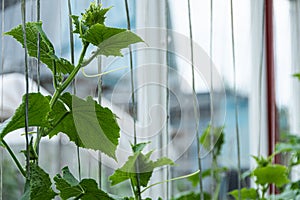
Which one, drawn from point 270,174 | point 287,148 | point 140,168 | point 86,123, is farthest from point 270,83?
point 86,123

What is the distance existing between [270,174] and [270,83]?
4.33 feet

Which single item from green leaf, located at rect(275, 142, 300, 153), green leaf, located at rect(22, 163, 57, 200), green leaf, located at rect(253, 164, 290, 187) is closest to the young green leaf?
green leaf, located at rect(22, 163, 57, 200)

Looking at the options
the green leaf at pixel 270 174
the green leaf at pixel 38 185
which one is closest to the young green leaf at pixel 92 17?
the green leaf at pixel 38 185

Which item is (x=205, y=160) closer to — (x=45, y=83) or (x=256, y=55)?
(x=256, y=55)

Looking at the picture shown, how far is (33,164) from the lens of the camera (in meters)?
0.54

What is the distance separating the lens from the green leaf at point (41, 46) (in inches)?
21.5

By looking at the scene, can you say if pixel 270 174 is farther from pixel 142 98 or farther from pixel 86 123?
pixel 86 123

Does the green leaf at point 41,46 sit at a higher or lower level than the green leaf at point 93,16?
lower

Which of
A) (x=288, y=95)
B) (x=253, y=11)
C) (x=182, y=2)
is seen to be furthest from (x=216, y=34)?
(x=288, y=95)

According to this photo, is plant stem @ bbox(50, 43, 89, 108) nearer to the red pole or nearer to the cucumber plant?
the cucumber plant

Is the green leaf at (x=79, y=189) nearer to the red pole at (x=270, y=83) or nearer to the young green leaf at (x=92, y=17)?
the young green leaf at (x=92, y=17)

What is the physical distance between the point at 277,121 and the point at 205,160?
0.74 meters

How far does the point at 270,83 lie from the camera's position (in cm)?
235

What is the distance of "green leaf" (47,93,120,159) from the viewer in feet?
1.84
